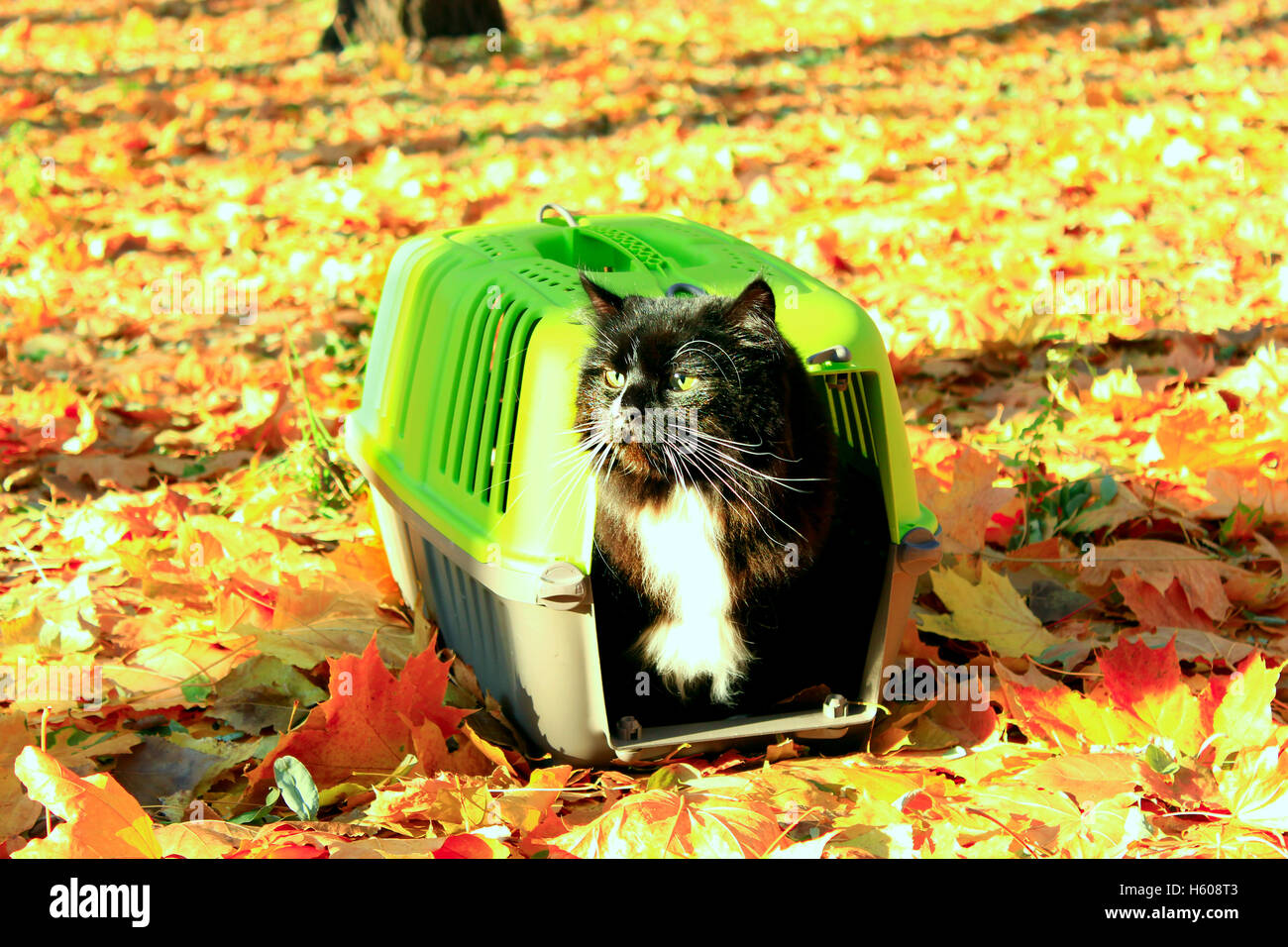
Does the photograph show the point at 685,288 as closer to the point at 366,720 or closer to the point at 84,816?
the point at 366,720

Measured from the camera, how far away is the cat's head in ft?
6.07

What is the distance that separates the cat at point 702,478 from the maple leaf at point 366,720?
306 mm

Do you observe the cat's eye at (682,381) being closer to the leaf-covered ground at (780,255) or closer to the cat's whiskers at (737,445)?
the cat's whiskers at (737,445)

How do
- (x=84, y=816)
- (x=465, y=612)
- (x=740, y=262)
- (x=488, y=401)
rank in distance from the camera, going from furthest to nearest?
(x=740, y=262) < (x=465, y=612) < (x=488, y=401) < (x=84, y=816)

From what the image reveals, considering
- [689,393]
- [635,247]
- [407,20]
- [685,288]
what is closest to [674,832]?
[689,393]

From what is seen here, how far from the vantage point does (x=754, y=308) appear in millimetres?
1882

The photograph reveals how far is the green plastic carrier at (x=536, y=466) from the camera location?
188 centimetres

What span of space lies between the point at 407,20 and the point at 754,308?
6697 millimetres

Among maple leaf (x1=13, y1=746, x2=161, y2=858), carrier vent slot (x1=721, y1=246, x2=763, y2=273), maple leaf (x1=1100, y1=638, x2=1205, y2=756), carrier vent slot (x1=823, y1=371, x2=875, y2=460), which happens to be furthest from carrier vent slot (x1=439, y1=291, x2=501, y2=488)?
maple leaf (x1=1100, y1=638, x2=1205, y2=756)

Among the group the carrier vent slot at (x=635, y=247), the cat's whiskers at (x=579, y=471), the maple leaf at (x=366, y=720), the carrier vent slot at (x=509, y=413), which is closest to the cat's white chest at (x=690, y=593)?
the cat's whiskers at (x=579, y=471)

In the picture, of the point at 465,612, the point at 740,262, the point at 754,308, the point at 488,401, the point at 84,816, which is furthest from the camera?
the point at 740,262

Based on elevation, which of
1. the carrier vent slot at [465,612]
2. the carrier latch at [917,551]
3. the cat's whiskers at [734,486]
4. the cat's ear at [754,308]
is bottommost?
the carrier vent slot at [465,612]

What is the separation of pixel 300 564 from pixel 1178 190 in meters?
3.73

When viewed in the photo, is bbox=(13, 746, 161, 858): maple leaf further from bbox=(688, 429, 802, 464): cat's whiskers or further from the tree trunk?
the tree trunk
